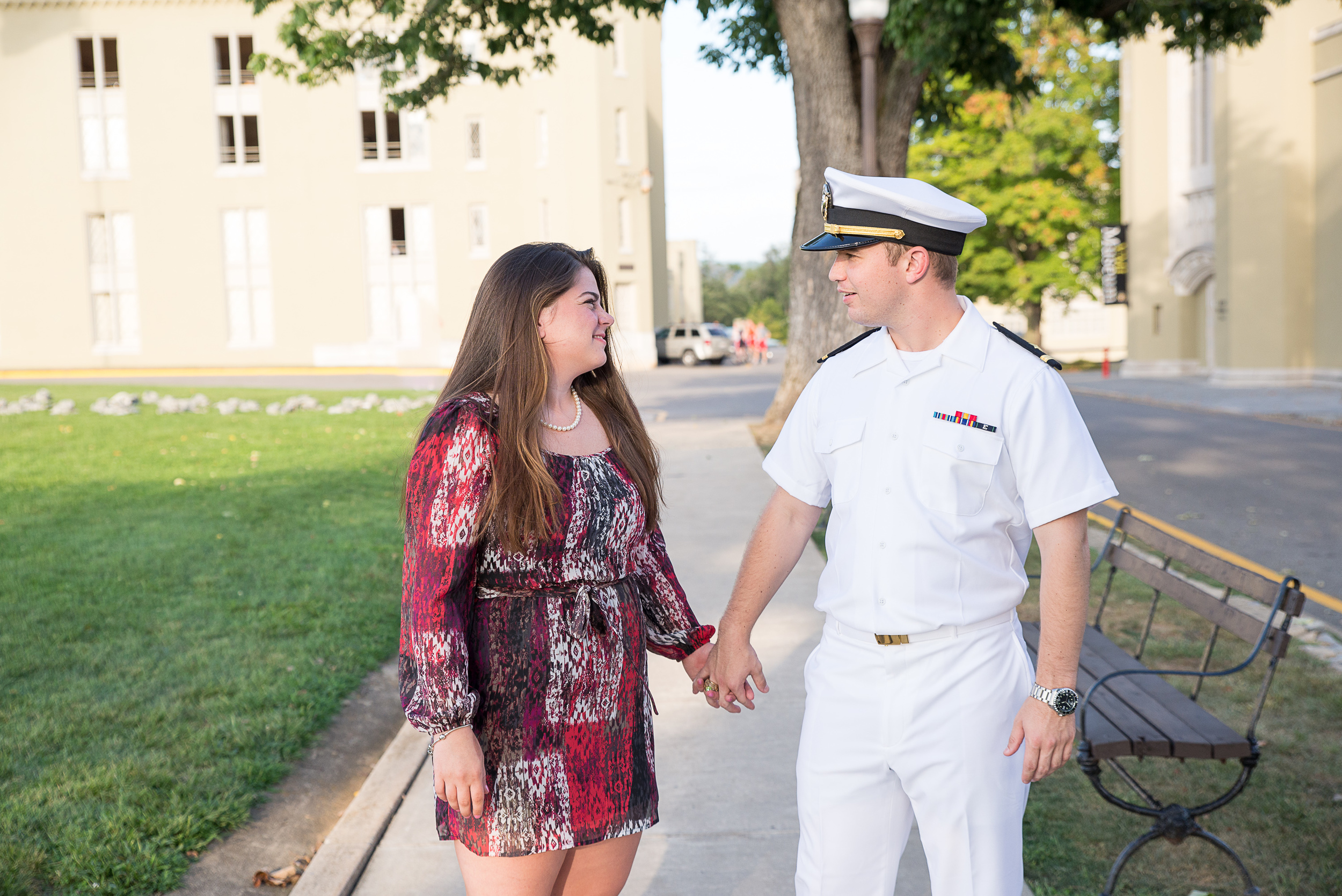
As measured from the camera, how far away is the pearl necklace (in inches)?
103

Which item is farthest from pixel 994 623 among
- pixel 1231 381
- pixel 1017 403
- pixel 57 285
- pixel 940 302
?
pixel 57 285

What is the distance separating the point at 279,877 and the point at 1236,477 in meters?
11.7

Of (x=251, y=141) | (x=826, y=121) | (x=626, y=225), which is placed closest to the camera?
(x=826, y=121)

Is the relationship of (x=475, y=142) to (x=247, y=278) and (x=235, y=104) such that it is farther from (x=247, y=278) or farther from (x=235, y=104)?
(x=247, y=278)

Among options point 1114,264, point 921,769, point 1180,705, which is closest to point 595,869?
point 921,769

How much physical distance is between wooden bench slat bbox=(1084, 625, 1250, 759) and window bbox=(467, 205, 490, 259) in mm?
42904

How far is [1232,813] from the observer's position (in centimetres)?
421

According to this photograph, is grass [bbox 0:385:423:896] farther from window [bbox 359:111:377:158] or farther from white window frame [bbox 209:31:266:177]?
white window frame [bbox 209:31:266:177]

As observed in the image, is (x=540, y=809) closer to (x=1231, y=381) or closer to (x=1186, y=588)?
(x=1186, y=588)

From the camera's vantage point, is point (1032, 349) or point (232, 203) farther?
point (232, 203)

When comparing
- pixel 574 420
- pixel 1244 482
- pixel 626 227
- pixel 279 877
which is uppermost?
pixel 626 227

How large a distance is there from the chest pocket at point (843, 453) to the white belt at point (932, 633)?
12.3 inches

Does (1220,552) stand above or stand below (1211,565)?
below

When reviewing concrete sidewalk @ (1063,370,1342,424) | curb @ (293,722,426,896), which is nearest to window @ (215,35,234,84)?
concrete sidewalk @ (1063,370,1342,424)
